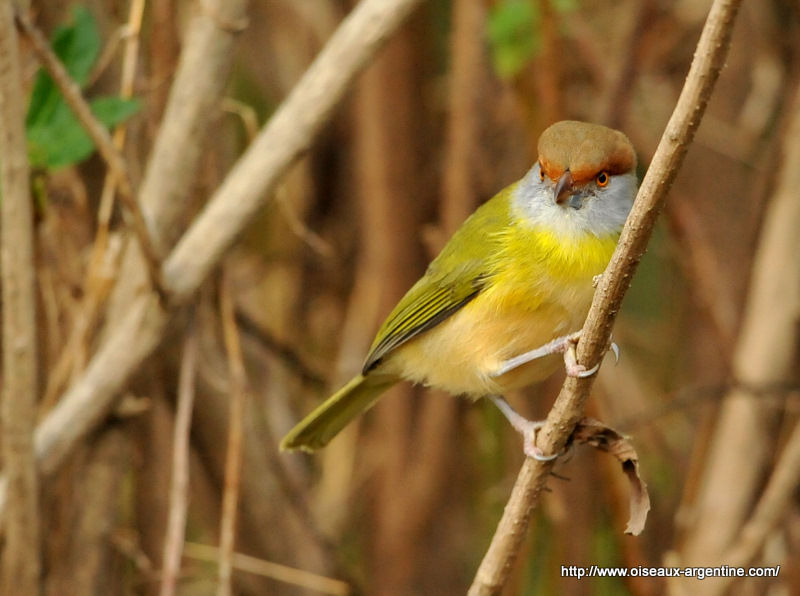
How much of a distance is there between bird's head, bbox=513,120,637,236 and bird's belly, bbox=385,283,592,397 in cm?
17

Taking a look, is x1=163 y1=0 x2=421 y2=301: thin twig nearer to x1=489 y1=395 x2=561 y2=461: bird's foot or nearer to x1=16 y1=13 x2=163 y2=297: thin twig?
x1=16 y1=13 x2=163 y2=297: thin twig

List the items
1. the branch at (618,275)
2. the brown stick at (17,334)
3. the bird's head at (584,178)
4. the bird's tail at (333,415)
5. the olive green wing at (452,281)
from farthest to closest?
the bird's tail at (333,415) < the olive green wing at (452,281) < the bird's head at (584,178) < the brown stick at (17,334) < the branch at (618,275)

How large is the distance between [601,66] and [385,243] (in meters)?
1.06

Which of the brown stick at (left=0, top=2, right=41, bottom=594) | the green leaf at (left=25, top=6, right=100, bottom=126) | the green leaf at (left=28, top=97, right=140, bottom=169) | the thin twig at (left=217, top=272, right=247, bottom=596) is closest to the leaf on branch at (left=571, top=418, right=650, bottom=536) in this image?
the thin twig at (left=217, top=272, right=247, bottom=596)

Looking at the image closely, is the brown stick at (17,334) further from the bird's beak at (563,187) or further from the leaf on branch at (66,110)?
the bird's beak at (563,187)

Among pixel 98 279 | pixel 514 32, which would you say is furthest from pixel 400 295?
pixel 98 279

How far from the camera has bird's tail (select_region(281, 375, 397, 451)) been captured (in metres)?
2.92

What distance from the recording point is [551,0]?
3.14 meters

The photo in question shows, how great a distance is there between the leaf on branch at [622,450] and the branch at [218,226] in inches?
39.6

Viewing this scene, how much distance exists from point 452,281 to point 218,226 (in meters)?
0.64

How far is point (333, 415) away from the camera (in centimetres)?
297

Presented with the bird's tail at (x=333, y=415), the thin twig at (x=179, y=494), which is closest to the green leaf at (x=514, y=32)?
the bird's tail at (x=333, y=415)

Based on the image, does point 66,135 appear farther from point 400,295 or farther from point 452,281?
point 400,295

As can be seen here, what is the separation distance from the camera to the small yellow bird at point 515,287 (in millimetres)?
2414
